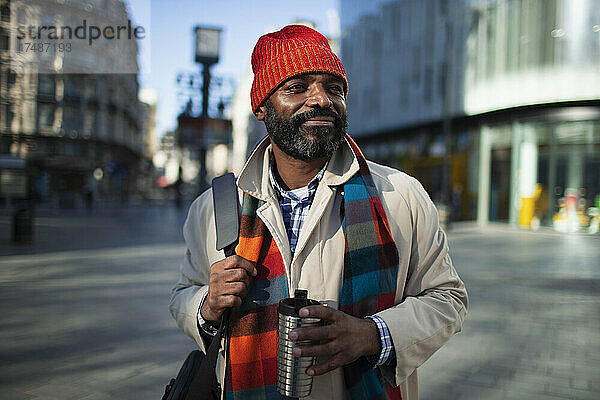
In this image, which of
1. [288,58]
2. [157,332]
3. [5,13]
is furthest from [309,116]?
[5,13]

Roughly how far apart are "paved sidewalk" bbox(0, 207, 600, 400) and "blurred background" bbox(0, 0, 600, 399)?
0.10 ft

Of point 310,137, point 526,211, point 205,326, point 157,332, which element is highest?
point 310,137

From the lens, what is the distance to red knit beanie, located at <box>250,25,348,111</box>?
175 centimetres

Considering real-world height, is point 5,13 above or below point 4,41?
above

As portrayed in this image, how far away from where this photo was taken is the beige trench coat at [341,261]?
64.3 inches

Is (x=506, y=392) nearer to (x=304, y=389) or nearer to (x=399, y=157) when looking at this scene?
(x=304, y=389)

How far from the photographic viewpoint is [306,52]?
1758 millimetres

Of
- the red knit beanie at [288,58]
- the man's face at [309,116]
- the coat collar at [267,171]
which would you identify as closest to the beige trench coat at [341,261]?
the coat collar at [267,171]

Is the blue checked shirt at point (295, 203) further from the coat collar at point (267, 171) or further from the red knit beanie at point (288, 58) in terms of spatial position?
the red knit beanie at point (288, 58)

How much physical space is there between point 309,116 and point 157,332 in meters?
4.47

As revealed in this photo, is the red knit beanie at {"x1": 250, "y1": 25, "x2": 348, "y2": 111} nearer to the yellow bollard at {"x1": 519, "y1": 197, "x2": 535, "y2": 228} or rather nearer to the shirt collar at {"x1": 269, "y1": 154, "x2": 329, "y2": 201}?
the shirt collar at {"x1": 269, "y1": 154, "x2": 329, "y2": 201}

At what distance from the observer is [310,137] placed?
176cm

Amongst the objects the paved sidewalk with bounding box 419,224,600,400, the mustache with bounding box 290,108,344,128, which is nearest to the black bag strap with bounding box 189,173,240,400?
the mustache with bounding box 290,108,344,128

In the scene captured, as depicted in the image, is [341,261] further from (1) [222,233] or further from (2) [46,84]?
(2) [46,84]
